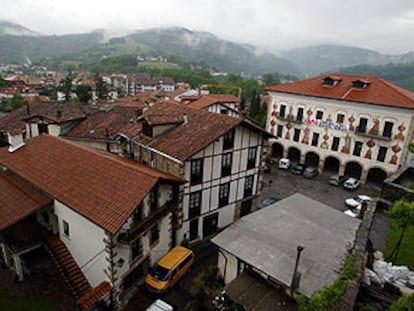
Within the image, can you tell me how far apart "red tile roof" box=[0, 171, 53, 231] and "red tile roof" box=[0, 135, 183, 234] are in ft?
2.58

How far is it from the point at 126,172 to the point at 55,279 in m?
8.87

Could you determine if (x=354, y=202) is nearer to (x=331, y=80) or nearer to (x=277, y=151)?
(x=277, y=151)

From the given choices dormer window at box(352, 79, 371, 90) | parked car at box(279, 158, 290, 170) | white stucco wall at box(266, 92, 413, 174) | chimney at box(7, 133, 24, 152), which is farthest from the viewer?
parked car at box(279, 158, 290, 170)

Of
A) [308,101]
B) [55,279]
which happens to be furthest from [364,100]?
[55,279]

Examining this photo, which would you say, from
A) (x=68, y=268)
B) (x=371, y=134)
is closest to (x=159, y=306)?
(x=68, y=268)

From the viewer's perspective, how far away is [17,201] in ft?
64.1

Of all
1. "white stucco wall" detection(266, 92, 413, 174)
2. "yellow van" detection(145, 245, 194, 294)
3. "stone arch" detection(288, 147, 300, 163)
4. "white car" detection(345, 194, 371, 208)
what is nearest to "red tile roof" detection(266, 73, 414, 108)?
"white stucco wall" detection(266, 92, 413, 174)

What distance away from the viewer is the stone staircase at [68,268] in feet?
59.6

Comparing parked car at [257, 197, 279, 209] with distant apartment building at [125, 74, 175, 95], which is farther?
distant apartment building at [125, 74, 175, 95]

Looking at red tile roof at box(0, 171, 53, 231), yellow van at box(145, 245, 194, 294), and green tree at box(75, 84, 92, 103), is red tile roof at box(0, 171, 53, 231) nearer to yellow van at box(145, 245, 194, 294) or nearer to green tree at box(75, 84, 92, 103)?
yellow van at box(145, 245, 194, 294)

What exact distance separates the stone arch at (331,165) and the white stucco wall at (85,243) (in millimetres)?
38953

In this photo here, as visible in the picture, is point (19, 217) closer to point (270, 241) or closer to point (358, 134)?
point (270, 241)

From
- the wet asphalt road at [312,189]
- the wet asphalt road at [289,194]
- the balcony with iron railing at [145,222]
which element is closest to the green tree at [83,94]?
the wet asphalt road at [289,194]

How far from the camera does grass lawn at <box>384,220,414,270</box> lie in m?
19.4
